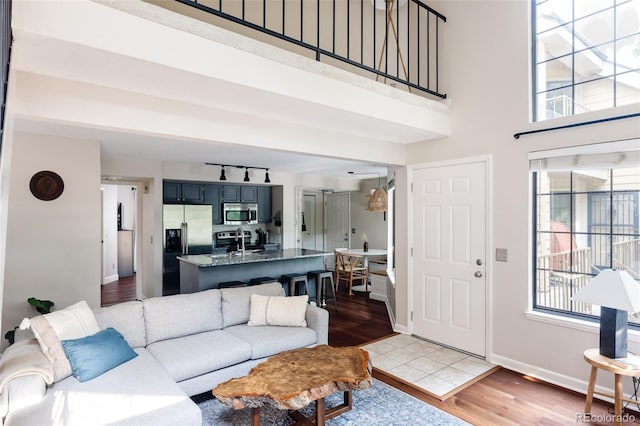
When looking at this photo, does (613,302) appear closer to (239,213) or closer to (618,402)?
(618,402)

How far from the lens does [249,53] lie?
241 cm

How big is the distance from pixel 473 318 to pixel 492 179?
1490 millimetres

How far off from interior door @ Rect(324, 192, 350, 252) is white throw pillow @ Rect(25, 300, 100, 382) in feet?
22.3

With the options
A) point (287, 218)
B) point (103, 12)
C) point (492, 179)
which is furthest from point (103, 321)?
point (287, 218)

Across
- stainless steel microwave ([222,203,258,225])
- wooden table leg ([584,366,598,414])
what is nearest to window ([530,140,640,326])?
wooden table leg ([584,366,598,414])

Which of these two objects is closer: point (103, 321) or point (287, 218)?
point (103, 321)

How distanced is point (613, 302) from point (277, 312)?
2.65 meters

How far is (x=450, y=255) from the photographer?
399 cm

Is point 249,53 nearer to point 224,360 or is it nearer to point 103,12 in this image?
point 103,12

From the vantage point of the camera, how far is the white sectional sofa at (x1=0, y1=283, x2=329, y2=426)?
6.35 feet

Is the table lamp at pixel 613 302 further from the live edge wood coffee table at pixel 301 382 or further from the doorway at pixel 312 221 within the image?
the doorway at pixel 312 221

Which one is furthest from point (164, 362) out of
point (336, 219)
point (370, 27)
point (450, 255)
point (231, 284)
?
point (336, 219)

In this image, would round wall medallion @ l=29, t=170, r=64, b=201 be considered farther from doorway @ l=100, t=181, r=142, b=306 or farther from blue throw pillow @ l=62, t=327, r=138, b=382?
doorway @ l=100, t=181, r=142, b=306

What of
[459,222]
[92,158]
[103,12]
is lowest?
[459,222]
